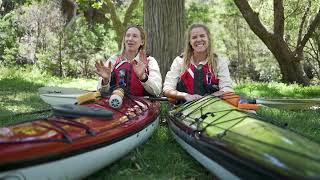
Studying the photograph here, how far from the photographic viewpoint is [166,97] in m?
4.75

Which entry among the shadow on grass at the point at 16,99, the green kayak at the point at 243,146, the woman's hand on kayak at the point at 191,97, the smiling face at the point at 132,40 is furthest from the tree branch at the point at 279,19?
the green kayak at the point at 243,146

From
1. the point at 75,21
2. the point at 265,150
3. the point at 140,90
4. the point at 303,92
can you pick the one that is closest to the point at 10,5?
the point at 75,21

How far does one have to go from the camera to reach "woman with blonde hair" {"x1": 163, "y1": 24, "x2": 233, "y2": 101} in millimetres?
4672

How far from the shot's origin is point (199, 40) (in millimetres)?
4668

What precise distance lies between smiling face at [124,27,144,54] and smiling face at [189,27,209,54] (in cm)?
57

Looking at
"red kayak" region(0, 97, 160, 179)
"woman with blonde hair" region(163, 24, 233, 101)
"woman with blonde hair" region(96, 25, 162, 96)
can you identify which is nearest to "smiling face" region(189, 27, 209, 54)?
"woman with blonde hair" region(163, 24, 233, 101)

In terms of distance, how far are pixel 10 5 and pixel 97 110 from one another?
16.7 m

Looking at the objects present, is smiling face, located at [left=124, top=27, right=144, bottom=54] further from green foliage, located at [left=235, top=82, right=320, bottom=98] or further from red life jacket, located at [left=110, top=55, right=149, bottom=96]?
green foliage, located at [left=235, top=82, right=320, bottom=98]

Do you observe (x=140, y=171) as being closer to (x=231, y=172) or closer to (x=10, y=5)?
(x=231, y=172)

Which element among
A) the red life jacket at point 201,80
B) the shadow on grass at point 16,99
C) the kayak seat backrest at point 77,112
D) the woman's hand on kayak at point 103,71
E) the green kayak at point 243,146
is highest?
the woman's hand on kayak at point 103,71

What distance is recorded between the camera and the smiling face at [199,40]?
4672 mm

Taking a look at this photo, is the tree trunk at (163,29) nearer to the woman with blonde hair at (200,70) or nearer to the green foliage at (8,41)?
the woman with blonde hair at (200,70)

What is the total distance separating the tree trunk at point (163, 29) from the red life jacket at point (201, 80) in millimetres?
1514

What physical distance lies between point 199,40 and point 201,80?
0.42 meters
